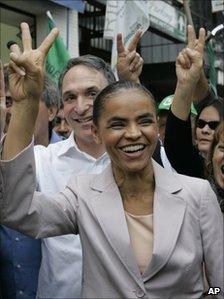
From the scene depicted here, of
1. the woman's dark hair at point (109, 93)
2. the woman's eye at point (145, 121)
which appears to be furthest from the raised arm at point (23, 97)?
the woman's eye at point (145, 121)

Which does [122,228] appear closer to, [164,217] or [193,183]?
[164,217]

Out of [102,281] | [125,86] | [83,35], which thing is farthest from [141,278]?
[83,35]

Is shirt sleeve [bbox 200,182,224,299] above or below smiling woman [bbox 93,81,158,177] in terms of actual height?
below

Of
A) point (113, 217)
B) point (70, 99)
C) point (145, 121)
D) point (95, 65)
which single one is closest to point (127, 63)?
point (95, 65)

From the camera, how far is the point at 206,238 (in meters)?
2.04

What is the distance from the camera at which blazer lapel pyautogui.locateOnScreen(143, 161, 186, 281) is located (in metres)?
1.95

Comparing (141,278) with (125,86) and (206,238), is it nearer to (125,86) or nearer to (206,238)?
(206,238)

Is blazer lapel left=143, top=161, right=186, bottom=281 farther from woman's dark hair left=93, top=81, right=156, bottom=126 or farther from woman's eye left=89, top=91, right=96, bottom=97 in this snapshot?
woman's eye left=89, top=91, right=96, bottom=97

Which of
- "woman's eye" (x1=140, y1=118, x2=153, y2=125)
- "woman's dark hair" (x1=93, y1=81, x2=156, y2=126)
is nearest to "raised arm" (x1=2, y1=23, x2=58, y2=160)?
"woman's dark hair" (x1=93, y1=81, x2=156, y2=126)

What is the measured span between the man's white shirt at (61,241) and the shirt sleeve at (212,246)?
2.29ft

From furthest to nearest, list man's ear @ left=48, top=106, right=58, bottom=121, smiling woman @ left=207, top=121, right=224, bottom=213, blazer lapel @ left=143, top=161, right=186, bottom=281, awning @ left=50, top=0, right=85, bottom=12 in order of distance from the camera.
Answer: awning @ left=50, top=0, right=85, bottom=12
man's ear @ left=48, top=106, right=58, bottom=121
smiling woman @ left=207, top=121, right=224, bottom=213
blazer lapel @ left=143, top=161, right=186, bottom=281

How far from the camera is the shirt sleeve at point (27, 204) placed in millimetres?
1986

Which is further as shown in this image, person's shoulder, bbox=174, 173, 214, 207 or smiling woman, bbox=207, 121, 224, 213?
smiling woman, bbox=207, 121, 224, 213

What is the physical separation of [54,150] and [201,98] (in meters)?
0.82
